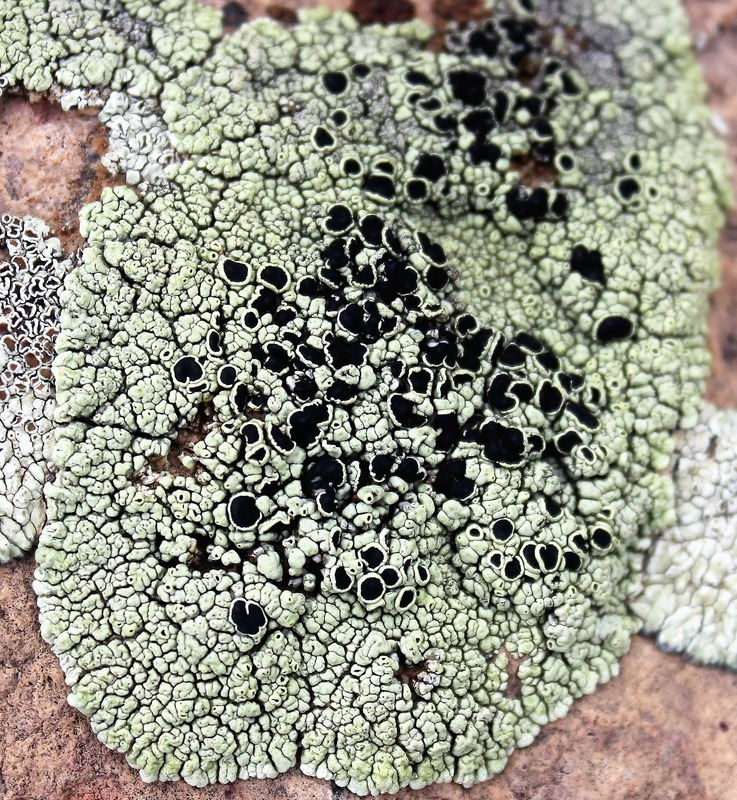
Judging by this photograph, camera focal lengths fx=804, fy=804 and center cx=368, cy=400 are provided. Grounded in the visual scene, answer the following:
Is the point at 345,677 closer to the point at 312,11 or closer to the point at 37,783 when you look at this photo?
the point at 37,783

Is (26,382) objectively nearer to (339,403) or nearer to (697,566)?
(339,403)

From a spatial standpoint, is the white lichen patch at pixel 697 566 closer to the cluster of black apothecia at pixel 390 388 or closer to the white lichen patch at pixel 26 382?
the cluster of black apothecia at pixel 390 388

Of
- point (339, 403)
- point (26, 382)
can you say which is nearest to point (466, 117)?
point (339, 403)

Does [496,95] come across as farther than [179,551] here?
Yes

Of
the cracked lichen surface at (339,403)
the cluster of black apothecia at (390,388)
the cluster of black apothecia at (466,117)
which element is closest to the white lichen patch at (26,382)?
the cracked lichen surface at (339,403)

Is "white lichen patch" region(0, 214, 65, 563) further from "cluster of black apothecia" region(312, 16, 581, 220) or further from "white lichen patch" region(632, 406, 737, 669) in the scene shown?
"white lichen patch" region(632, 406, 737, 669)

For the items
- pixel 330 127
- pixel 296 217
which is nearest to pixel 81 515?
pixel 296 217
